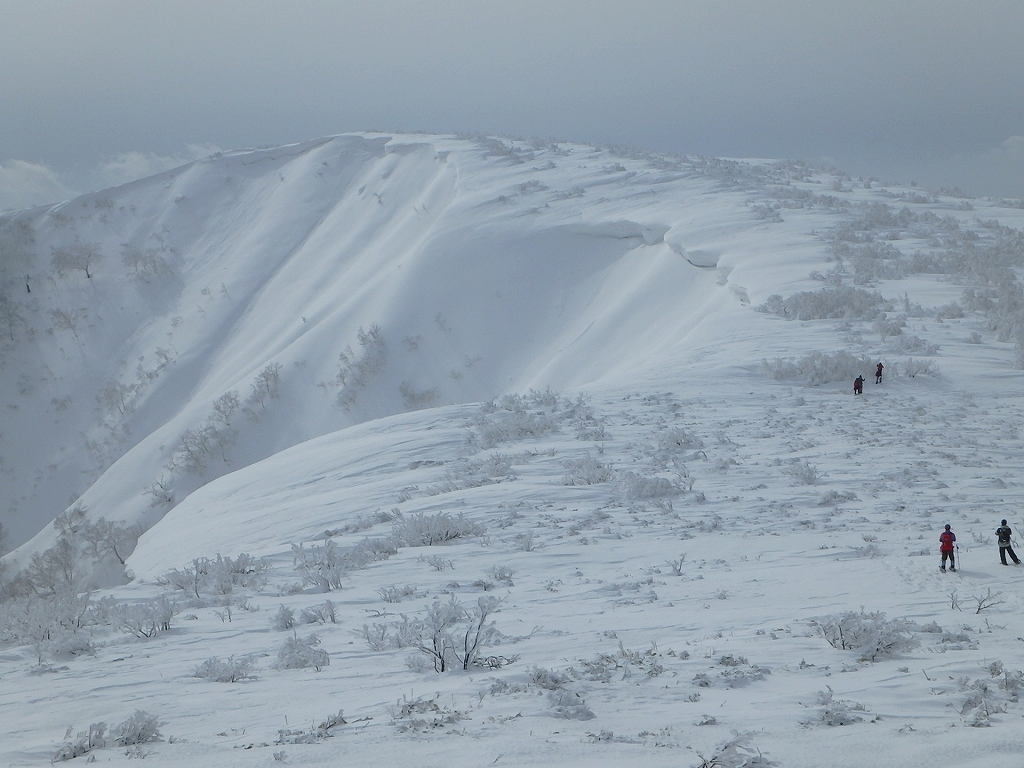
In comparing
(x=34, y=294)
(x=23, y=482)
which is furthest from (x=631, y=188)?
(x=34, y=294)

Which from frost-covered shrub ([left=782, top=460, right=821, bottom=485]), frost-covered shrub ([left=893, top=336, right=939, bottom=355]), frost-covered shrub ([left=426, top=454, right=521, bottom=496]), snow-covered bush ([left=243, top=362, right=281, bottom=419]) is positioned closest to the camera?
frost-covered shrub ([left=782, top=460, right=821, bottom=485])

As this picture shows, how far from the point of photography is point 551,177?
141 feet

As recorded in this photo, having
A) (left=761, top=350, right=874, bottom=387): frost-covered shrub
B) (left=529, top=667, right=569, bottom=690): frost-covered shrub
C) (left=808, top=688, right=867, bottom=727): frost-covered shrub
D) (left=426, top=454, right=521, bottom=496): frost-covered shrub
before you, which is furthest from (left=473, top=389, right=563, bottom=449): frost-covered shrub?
(left=808, top=688, right=867, bottom=727): frost-covered shrub

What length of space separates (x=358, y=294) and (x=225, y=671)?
34235 millimetres

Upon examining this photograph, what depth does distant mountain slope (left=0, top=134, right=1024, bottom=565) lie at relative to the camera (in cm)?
2833

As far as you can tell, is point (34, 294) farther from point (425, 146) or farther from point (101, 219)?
point (425, 146)

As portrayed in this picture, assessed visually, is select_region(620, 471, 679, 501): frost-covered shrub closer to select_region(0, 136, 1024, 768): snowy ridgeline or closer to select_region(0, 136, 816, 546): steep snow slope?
select_region(0, 136, 1024, 768): snowy ridgeline

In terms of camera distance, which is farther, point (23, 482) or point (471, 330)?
point (23, 482)

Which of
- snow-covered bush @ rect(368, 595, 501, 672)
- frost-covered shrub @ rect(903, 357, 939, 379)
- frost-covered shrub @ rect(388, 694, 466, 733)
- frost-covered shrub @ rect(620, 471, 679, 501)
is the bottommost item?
frost-covered shrub @ rect(388, 694, 466, 733)

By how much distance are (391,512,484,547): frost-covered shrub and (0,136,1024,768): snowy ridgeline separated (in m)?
0.09

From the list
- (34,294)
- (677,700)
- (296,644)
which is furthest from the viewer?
(34,294)

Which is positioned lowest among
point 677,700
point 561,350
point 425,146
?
point 677,700

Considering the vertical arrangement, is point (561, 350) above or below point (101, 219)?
below

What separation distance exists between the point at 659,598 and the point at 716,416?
754cm
